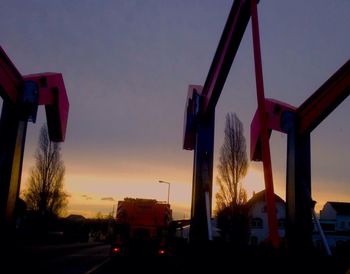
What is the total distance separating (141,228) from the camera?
2375 centimetres

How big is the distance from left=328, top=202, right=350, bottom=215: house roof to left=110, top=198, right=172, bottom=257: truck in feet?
182

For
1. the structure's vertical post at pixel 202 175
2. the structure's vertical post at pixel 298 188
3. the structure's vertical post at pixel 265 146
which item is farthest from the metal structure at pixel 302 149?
the structure's vertical post at pixel 202 175

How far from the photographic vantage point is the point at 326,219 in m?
75.9

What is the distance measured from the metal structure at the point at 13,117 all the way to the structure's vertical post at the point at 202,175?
5.94 m

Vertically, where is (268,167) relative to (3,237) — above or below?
above

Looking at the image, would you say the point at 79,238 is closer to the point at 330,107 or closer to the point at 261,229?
the point at 261,229

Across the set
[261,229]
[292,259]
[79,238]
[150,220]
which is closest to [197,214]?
[150,220]

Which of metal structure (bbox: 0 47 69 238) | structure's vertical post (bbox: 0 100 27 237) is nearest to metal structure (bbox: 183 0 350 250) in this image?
metal structure (bbox: 0 47 69 238)

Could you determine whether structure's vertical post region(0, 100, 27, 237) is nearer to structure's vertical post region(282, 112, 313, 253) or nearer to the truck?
structure's vertical post region(282, 112, 313, 253)

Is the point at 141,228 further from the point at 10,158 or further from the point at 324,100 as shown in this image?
the point at 324,100

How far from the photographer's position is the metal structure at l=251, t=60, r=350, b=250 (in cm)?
1252

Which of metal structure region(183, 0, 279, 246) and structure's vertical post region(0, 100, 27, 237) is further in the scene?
metal structure region(183, 0, 279, 246)

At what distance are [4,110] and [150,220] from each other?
11.8m

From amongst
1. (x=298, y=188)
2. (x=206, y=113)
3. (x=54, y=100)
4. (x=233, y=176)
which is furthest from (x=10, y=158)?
(x=233, y=176)
